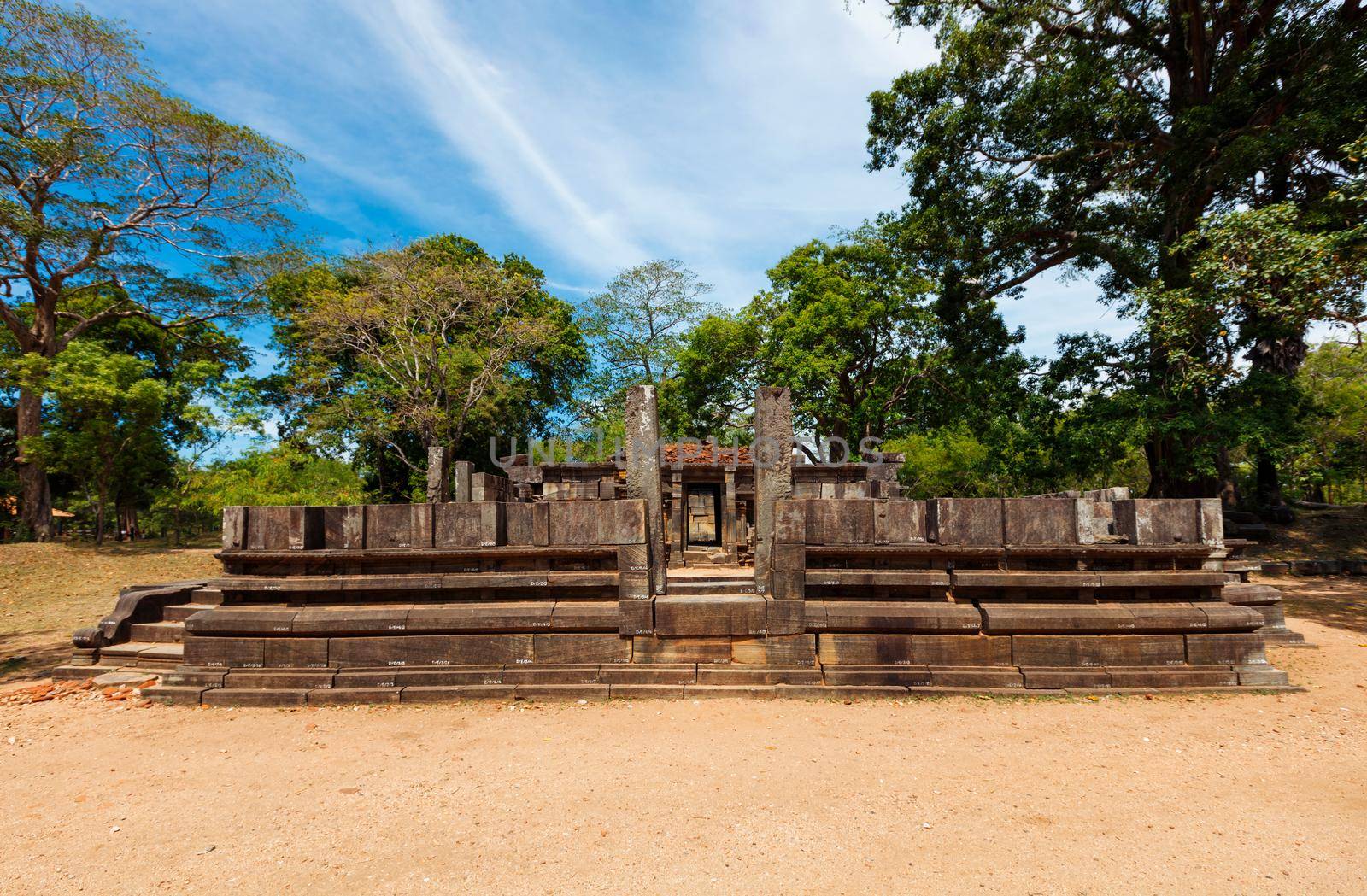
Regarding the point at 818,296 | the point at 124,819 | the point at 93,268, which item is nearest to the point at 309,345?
the point at 93,268

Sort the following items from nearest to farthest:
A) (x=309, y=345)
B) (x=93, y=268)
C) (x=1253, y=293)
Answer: (x=1253, y=293) < (x=93, y=268) < (x=309, y=345)

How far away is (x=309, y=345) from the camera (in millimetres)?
21562

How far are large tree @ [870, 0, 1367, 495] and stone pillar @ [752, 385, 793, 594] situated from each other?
349 inches

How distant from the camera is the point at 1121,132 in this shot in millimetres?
12367

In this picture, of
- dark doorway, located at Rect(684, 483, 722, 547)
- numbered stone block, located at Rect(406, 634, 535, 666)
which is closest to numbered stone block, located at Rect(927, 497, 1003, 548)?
numbered stone block, located at Rect(406, 634, 535, 666)

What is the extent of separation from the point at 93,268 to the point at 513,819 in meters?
25.8

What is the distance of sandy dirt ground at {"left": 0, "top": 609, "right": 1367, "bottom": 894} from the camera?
2.78 metres

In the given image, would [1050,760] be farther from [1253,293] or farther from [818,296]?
[818,296]

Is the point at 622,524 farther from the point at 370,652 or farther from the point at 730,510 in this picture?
the point at 730,510

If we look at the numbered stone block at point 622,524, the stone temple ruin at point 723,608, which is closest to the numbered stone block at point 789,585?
the stone temple ruin at point 723,608

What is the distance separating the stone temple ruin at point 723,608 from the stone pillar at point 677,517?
9185 millimetres

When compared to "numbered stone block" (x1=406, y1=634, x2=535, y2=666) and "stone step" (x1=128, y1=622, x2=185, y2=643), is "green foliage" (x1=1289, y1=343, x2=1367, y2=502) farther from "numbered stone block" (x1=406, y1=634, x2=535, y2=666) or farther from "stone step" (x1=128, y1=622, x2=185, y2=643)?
"stone step" (x1=128, y1=622, x2=185, y2=643)

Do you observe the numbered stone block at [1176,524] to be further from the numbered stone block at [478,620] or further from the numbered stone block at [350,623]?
the numbered stone block at [350,623]

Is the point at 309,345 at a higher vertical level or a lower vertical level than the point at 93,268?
lower
